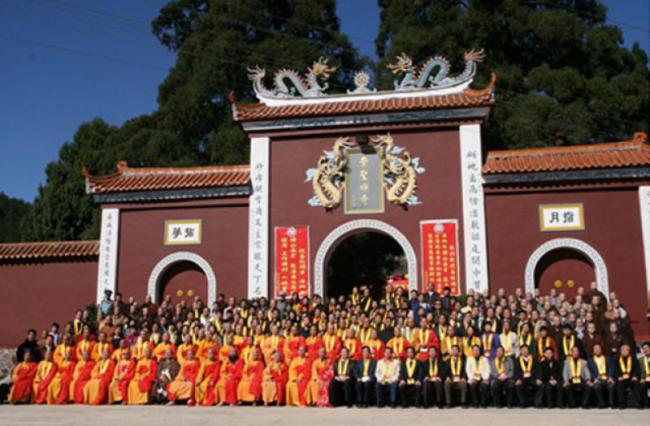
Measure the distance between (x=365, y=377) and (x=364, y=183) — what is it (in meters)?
4.94

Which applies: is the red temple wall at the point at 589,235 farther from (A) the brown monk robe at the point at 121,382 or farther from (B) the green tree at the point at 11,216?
(B) the green tree at the point at 11,216

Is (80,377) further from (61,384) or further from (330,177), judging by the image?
(330,177)

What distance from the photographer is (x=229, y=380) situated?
9367 mm

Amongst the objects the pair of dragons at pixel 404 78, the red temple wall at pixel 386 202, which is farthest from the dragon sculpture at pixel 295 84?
the red temple wall at pixel 386 202

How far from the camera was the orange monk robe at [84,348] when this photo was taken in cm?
1030

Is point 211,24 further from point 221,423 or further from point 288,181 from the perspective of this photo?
point 221,423

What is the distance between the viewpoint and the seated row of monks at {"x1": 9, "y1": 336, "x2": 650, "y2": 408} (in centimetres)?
844


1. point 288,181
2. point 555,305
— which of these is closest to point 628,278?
point 555,305

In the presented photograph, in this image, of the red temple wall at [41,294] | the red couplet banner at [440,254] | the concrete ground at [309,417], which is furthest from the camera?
the red temple wall at [41,294]

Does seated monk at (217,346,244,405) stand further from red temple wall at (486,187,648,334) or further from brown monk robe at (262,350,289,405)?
red temple wall at (486,187,648,334)

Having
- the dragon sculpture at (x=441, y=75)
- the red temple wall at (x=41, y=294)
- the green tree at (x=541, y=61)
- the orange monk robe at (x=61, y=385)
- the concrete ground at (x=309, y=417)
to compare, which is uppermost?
the green tree at (x=541, y=61)

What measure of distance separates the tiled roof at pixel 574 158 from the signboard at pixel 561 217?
0.70 m

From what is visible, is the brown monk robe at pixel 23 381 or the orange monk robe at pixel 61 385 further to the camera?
the brown monk robe at pixel 23 381

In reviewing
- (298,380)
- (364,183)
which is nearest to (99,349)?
(298,380)
